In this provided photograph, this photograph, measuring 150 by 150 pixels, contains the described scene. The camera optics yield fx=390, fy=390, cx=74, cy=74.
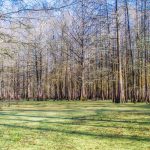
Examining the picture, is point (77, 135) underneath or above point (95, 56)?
underneath

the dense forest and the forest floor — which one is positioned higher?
the dense forest

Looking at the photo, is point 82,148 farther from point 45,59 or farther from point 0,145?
point 45,59

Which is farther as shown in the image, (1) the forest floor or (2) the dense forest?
(2) the dense forest

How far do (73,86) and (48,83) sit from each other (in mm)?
6770

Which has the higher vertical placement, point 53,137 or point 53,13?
point 53,13

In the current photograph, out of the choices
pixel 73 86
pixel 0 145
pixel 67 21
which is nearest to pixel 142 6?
pixel 67 21

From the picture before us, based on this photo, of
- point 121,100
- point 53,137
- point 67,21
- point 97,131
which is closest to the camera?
point 53,137

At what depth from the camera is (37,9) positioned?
738cm

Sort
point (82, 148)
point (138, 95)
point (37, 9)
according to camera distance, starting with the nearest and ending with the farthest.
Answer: point (37, 9)
point (82, 148)
point (138, 95)

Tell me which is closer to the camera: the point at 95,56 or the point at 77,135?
the point at 77,135

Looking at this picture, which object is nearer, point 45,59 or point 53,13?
point 53,13

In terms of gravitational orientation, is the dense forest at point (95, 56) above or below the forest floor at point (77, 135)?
above

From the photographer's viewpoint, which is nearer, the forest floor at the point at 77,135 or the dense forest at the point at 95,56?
the forest floor at the point at 77,135

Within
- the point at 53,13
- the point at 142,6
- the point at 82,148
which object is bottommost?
the point at 82,148
